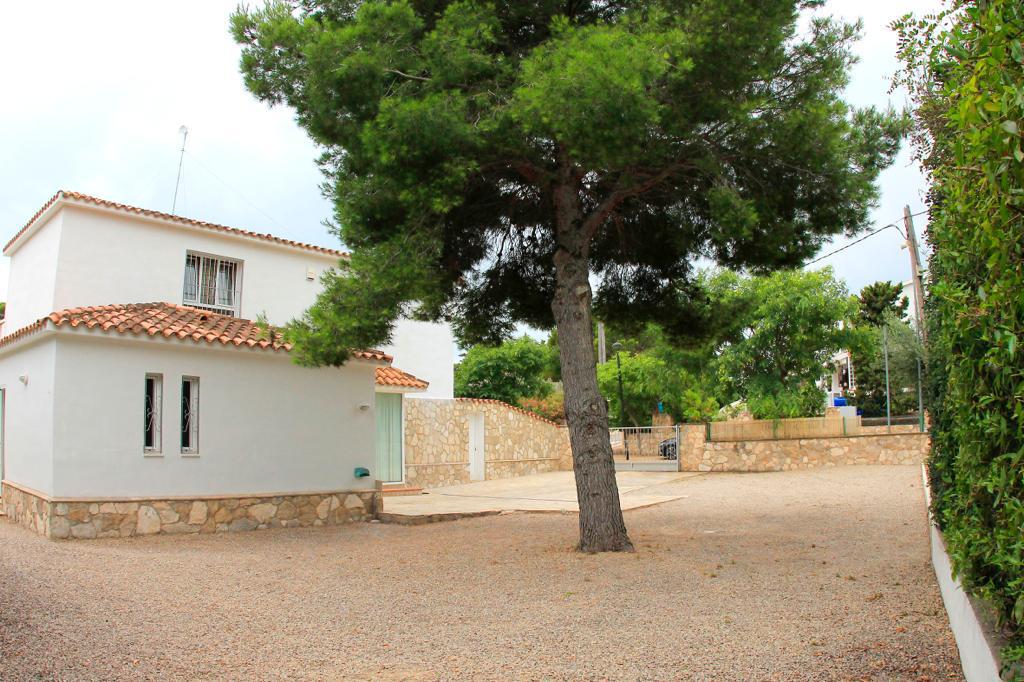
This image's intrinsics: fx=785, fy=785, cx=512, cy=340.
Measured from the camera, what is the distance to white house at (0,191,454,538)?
10.5 metres

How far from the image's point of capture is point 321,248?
58.6 feet

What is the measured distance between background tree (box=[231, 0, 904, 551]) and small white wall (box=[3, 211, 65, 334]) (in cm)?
740

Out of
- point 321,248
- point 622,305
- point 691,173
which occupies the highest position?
point 321,248

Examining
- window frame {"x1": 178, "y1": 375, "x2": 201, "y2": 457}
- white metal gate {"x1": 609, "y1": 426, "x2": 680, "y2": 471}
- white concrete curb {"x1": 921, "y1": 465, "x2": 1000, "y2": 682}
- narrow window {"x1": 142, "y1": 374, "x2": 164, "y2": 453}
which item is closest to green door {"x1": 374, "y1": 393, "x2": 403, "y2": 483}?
white metal gate {"x1": 609, "y1": 426, "x2": 680, "y2": 471}

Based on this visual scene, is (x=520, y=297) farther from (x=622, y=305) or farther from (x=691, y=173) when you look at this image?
(x=691, y=173)

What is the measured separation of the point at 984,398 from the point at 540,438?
69.6ft

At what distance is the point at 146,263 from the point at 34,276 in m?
2.16

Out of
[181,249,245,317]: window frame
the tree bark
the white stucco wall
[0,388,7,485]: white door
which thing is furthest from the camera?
[181,249,245,317]: window frame

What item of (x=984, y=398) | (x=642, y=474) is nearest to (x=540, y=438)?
(x=642, y=474)

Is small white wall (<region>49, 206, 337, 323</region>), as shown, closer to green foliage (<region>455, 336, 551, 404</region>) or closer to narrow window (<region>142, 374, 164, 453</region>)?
narrow window (<region>142, 374, 164, 453</region>)

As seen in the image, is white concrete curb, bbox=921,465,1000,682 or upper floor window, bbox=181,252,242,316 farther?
upper floor window, bbox=181,252,242,316

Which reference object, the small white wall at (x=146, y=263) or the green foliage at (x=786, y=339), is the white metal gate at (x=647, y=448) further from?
the small white wall at (x=146, y=263)

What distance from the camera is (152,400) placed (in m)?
11.3

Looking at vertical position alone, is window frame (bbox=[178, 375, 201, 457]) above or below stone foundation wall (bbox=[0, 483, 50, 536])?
above
